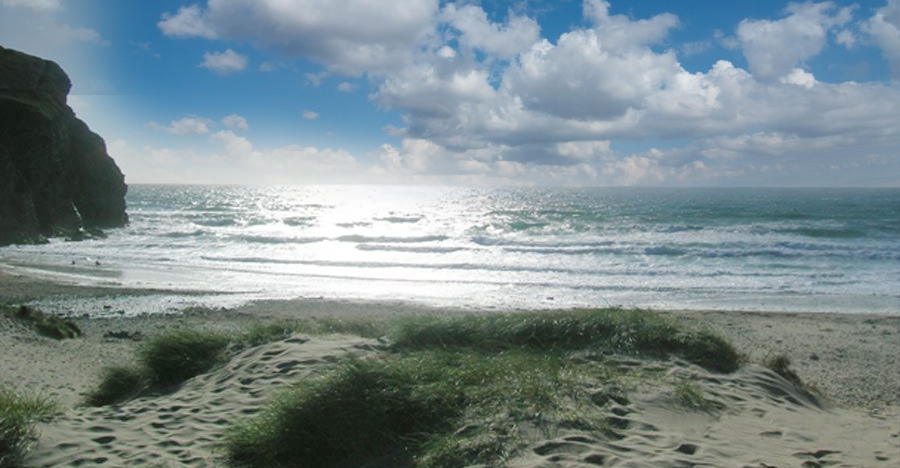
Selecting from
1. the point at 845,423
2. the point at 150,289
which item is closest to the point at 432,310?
the point at 150,289

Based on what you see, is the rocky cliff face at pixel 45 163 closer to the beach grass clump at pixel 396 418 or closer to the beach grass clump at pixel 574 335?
the beach grass clump at pixel 574 335

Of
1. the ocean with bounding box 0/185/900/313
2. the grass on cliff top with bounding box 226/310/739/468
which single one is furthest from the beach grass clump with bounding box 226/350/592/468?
the ocean with bounding box 0/185/900/313

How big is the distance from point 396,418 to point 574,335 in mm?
3471

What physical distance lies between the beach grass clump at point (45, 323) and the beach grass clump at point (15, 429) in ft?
21.5

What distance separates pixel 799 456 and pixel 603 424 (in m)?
1.56

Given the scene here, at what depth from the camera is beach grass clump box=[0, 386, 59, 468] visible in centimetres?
480

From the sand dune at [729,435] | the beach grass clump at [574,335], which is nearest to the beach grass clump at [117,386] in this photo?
the beach grass clump at [574,335]

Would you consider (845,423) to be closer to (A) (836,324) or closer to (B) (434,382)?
(B) (434,382)

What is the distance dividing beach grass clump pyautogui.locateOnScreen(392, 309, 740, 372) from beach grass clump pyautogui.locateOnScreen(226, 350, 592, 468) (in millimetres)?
1903

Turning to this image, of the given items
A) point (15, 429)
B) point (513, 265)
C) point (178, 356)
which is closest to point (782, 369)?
point (178, 356)

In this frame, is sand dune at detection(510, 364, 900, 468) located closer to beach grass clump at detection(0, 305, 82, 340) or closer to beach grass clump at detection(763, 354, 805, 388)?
beach grass clump at detection(763, 354, 805, 388)

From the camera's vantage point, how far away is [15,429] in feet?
16.5

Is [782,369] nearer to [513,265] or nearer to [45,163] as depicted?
[513,265]

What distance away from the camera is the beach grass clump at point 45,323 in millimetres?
11367
